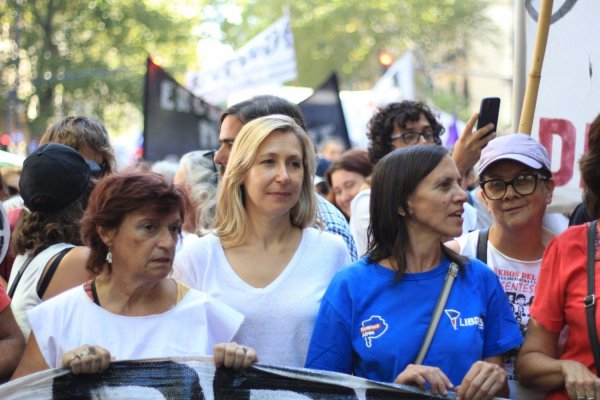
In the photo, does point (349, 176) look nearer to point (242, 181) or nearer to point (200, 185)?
point (200, 185)

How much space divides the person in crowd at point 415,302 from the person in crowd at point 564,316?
108 mm

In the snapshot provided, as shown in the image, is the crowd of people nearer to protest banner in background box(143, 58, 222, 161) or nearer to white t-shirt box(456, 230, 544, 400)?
white t-shirt box(456, 230, 544, 400)

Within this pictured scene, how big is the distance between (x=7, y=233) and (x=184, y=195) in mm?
777

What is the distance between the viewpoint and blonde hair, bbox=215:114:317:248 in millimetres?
4125

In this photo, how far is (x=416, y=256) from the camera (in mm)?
3762

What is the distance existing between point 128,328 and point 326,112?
327 inches

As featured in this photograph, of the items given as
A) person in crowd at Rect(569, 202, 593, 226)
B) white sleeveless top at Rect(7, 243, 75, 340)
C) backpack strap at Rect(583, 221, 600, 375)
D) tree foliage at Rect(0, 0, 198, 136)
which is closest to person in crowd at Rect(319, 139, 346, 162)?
person in crowd at Rect(569, 202, 593, 226)

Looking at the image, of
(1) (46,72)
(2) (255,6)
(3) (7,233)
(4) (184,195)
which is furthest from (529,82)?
(2) (255,6)

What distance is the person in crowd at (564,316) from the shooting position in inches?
135

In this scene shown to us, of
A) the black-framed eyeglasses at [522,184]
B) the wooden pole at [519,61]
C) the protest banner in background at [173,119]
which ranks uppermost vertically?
the protest banner in background at [173,119]

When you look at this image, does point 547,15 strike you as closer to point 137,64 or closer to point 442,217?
point 442,217

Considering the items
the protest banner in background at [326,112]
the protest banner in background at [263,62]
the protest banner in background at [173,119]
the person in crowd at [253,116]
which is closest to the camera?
the person in crowd at [253,116]

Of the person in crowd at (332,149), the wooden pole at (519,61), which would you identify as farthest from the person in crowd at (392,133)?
the person in crowd at (332,149)

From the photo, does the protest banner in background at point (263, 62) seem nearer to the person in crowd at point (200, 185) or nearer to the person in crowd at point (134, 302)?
the person in crowd at point (200, 185)
